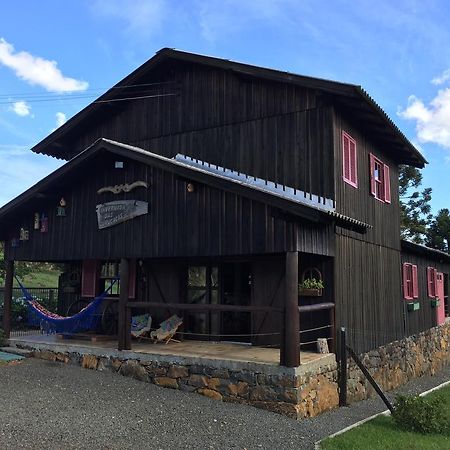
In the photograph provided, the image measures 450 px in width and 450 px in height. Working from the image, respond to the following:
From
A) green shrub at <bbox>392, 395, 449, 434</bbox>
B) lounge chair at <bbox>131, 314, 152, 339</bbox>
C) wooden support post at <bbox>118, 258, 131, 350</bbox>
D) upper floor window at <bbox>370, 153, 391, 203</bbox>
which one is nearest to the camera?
green shrub at <bbox>392, 395, 449, 434</bbox>

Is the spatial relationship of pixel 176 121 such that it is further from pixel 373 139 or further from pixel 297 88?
pixel 373 139

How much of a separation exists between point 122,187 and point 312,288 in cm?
453

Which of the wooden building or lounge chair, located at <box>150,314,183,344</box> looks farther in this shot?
lounge chair, located at <box>150,314,183,344</box>

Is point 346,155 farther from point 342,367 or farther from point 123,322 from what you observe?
point 123,322

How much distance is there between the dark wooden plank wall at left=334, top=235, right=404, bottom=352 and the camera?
10532 millimetres

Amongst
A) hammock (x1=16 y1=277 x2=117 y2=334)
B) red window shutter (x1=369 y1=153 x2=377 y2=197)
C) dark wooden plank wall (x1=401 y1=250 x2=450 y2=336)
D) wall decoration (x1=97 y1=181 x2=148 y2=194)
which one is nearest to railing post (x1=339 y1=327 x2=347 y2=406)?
red window shutter (x1=369 y1=153 x2=377 y2=197)

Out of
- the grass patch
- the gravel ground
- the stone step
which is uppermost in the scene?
the stone step

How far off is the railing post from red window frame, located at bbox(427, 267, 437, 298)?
9.12 meters

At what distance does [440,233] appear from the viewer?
34.0 m

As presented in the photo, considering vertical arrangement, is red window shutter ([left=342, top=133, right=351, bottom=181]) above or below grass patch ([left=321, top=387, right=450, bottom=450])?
above

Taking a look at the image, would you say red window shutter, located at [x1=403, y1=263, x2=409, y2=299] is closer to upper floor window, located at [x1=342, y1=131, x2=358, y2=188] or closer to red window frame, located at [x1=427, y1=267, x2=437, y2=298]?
red window frame, located at [x1=427, y1=267, x2=437, y2=298]

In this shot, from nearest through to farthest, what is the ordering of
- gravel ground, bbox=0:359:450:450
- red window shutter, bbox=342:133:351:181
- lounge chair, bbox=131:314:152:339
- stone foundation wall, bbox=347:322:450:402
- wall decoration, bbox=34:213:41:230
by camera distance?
1. gravel ground, bbox=0:359:450:450
2. stone foundation wall, bbox=347:322:450:402
3. red window shutter, bbox=342:133:351:181
4. lounge chair, bbox=131:314:152:339
5. wall decoration, bbox=34:213:41:230

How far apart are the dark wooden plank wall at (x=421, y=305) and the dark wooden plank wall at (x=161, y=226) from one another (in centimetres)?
695

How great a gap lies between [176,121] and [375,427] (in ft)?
28.7
